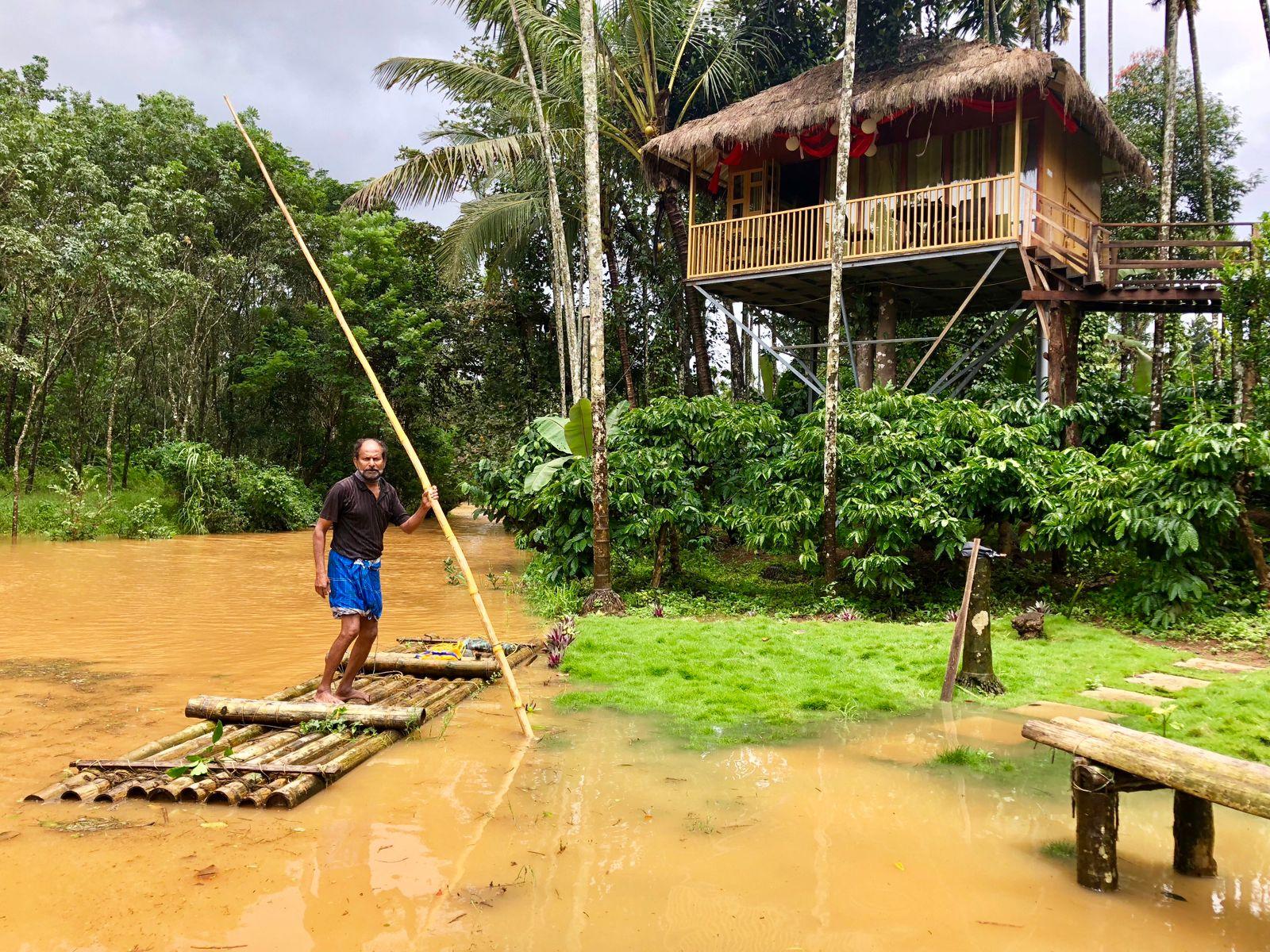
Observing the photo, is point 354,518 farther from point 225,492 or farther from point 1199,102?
point 1199,102

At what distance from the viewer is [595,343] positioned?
901 cm

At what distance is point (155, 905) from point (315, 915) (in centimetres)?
53

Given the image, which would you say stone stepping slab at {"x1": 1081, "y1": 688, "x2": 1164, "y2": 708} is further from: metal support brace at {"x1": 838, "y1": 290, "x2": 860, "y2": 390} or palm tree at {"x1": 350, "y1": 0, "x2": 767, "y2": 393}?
palm tree at {"x1": 350, "y1": 0, "x2": 767, "y2": 393}

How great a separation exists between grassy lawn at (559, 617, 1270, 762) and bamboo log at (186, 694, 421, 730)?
1.23m

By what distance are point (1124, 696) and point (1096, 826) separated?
3007mm

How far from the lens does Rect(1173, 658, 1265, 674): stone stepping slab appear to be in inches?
247

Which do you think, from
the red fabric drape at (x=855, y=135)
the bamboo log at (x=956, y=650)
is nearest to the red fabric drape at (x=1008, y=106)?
the red fabric drape at (x=855, y=135)

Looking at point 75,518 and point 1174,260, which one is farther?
point 75,518

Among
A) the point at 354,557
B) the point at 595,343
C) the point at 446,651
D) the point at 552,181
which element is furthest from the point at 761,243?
the point at 354,557

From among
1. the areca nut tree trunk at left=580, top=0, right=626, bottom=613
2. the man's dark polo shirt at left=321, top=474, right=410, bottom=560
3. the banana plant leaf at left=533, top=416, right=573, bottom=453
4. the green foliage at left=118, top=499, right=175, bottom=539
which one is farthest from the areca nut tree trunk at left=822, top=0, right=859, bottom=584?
the green foliage at left=118, top=499, right=175, bottom=539

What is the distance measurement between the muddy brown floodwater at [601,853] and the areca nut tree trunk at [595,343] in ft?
12.7

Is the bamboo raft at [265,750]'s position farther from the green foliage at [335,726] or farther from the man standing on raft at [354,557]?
the man standing on raft at [354,557]

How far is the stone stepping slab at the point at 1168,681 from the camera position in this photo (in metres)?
5.81

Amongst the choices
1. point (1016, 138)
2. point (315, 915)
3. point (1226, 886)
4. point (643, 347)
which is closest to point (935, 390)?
point (1016, 138)
